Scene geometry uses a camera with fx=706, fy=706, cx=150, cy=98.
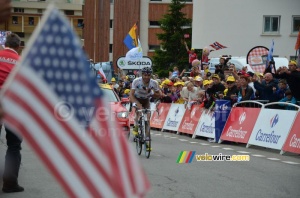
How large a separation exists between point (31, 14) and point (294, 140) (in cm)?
9807

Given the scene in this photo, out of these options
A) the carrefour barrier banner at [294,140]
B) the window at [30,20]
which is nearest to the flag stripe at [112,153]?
the carrefour barrier banner at [294,140]

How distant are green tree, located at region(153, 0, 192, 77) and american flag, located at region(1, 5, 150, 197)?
64579 millimetres

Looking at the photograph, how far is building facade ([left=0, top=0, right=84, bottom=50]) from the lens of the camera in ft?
354

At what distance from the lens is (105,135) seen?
3.02 m

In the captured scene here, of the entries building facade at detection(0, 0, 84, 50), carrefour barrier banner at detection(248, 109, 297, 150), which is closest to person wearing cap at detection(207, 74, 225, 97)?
carrefour barrier banner at detection(248, 109, 297, 150)

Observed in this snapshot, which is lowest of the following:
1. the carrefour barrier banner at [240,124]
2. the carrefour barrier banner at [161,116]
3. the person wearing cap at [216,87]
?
the carrefour barrier banner at [161,116]

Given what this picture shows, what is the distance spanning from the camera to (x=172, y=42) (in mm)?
68938

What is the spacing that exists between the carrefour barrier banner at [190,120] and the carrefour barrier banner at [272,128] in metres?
4.33

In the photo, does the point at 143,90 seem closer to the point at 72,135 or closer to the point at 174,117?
the point at 174,117

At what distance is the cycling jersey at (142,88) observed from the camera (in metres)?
15.1

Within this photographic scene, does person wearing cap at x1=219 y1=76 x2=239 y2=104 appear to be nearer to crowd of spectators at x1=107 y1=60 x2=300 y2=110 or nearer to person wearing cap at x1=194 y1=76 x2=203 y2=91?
crowd of spectators at x1=107 y1=60 x2=300 y2=110

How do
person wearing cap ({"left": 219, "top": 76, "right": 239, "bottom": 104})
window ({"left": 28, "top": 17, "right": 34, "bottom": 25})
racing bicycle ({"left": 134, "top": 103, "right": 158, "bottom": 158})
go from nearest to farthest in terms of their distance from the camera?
racing bicycle ({"left": 134, "top": 103, "right": 158, "bottom": 158}) → person wearing cap ({"left": 219, "top": 76, "right": 239, "bottom": 104}) → window ({"left": 28, "top": 17, "right": 34, "bottom": 25})

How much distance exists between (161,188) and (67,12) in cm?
10993

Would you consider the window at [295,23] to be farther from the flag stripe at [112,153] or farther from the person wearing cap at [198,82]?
the flag stripe at [112,153]
